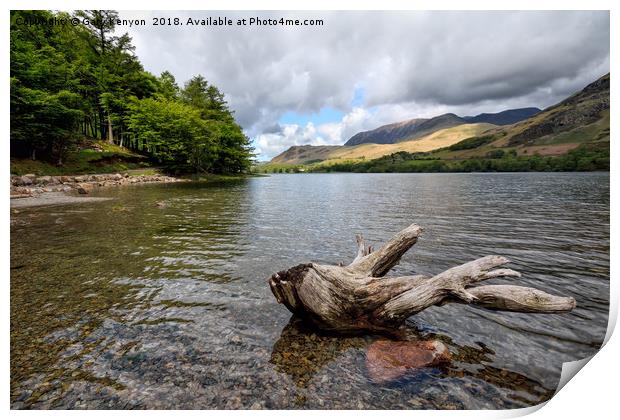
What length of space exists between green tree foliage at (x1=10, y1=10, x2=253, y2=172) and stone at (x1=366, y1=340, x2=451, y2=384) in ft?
140

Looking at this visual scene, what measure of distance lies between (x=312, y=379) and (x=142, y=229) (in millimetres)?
15540

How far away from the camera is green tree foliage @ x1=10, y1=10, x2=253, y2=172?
36406mm

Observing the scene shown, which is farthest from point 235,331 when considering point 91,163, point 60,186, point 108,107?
point 108,107

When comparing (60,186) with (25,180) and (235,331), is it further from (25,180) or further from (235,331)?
(235,331)

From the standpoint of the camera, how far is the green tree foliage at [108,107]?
119 ft

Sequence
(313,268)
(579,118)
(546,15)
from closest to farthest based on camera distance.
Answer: (313,268) → (546,15) → (579,118)

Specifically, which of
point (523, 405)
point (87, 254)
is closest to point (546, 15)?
point (523, 405)

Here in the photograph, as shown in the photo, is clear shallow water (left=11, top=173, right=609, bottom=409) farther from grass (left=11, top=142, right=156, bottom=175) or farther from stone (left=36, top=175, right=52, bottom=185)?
grass (left=11, top=142, right=156, bottom=175)

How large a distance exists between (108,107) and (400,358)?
77.4 meters

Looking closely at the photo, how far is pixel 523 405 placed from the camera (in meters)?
4.61

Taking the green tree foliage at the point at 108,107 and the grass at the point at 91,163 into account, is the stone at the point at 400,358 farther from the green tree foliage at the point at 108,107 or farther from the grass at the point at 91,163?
the grass at the point at 91,163

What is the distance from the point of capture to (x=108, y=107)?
206 feet

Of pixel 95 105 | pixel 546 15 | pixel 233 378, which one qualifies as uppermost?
pixel 95 105

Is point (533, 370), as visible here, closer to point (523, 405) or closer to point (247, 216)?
point (523, 405)
